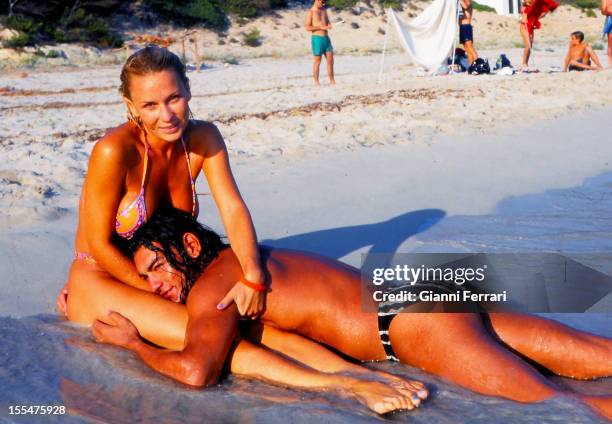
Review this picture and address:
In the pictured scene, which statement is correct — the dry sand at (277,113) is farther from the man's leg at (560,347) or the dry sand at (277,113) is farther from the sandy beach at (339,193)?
the man's leg at (560,347)

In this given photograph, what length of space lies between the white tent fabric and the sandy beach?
1973 mm

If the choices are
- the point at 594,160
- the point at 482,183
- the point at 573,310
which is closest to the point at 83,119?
the point at 482,183

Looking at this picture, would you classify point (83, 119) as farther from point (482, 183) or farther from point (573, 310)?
point (573, 310)

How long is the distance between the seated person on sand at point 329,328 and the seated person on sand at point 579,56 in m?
11.6

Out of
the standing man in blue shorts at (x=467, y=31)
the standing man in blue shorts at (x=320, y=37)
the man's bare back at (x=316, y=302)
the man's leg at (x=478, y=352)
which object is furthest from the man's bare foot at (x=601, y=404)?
the standing man in blue shorts at (x=467, y=31)

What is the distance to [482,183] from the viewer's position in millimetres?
5812

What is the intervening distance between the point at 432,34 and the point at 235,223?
36.7 ft

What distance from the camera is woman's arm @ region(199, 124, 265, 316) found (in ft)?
9.52

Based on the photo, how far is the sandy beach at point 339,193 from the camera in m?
2.72

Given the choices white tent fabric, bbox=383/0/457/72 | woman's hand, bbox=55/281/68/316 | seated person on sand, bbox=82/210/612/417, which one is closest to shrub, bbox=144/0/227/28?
white tent fabric, bbox=383/0/457/72

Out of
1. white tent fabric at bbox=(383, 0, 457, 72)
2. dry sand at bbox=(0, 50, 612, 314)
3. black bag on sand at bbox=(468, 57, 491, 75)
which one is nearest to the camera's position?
dry sand at bbox=(0, 50, 612, 314)

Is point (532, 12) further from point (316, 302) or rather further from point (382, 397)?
point (382, 397)

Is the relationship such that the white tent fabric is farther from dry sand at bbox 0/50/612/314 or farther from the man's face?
the man's face

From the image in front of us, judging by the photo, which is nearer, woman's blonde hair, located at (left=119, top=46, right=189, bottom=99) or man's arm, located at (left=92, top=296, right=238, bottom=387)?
man's arm, located at (left=92, top=296, right=238, bottom=387)
